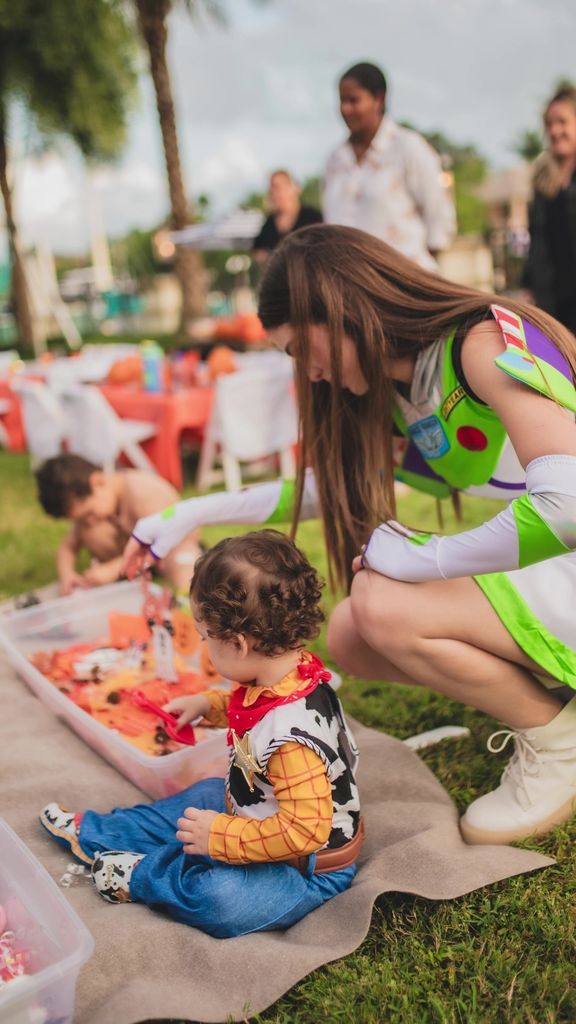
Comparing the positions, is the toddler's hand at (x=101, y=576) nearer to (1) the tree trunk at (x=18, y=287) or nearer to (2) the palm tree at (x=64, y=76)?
(2) the palm tree at (x=64, y=76)

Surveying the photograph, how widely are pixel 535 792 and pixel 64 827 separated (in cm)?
86

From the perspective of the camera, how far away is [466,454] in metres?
1.83

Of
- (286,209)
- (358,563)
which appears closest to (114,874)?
(358,563)

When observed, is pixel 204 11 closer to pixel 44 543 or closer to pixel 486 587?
pixel 44 543

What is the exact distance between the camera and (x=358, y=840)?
1.59 meters

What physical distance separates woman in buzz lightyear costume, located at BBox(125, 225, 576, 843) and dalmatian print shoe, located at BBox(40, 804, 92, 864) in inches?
24.9

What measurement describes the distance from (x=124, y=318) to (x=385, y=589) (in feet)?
75.8

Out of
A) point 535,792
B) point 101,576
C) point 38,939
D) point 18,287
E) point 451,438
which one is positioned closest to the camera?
point 38,939

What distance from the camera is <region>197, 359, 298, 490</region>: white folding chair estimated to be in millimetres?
4594

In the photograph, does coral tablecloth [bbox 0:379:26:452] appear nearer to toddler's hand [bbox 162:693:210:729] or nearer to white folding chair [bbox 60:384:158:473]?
white folding chair [bbox 60:384:158:473]

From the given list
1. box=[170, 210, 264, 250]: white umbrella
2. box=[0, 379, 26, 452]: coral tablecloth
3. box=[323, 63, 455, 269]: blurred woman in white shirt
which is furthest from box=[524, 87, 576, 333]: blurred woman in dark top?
box=[170, 210, 264, 250]: white umbrella

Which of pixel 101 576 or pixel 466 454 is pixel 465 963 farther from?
pixel 101 576

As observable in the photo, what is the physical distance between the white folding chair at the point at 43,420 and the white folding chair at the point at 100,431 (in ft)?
0.30

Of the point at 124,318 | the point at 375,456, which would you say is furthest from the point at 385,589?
the point at 124,318
